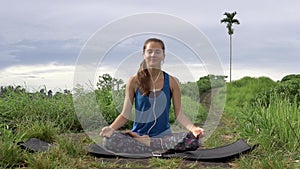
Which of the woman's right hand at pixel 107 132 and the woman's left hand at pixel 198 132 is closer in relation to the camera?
the woman's left hand at pixel 198 132

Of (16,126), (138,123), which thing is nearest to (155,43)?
(138,123)

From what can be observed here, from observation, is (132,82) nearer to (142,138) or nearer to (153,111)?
(153,111)

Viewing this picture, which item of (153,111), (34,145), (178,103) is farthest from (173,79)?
(34,145)

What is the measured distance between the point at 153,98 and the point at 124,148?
541 mm

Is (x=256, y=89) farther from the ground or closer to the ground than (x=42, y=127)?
farther from the ground

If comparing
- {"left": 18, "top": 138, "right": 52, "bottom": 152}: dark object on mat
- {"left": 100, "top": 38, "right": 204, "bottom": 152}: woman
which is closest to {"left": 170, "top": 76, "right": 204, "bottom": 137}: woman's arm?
{"left": 100, "top": 38, "right": 204, "bottom": 152}: woman

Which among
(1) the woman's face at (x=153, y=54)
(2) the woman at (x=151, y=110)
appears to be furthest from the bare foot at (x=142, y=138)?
(1) the woman's face at (x=153, y=54)

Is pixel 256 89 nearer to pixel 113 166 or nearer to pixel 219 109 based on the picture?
pixel 219 109

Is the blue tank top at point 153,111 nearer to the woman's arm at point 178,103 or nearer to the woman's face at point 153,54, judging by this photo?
the woman's arm at point 178,103

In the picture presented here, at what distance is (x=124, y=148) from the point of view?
14.2ft

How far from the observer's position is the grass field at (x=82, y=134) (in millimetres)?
3777

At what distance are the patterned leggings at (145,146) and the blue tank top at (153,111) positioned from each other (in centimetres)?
12

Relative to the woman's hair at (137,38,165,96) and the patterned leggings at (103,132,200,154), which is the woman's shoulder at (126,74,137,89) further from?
the patterned leggings at (103,132,200,154)

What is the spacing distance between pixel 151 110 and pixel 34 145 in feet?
3.86
